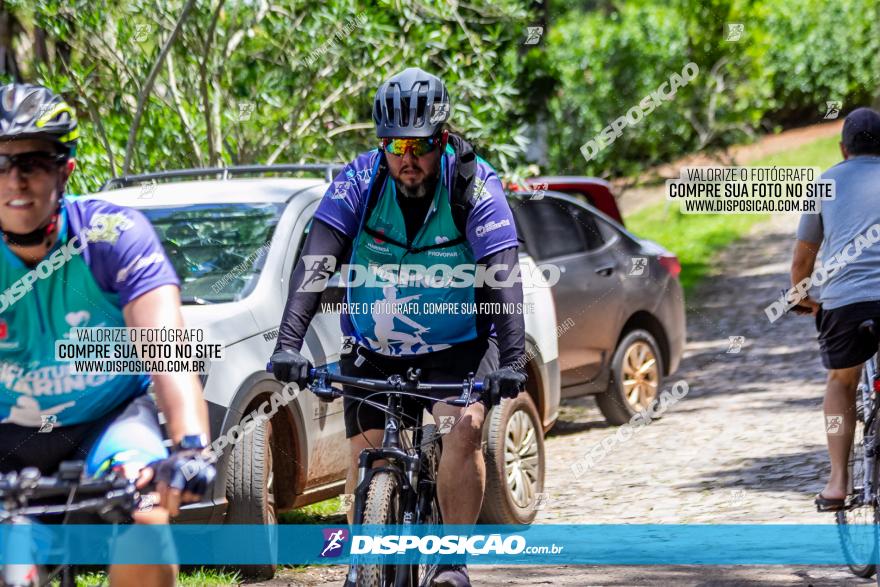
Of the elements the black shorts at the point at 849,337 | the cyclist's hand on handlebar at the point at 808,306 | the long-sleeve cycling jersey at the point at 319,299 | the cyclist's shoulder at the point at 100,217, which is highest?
the cyclist's shoulder at the point at 100,217

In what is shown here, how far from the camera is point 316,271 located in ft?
17.1

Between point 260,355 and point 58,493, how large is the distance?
3.60m

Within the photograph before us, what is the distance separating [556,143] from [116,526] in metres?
18.6

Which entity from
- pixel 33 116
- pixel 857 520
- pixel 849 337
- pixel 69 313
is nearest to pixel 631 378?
pixel 857 520

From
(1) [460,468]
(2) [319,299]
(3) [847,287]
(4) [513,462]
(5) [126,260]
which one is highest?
(5) [126,260]

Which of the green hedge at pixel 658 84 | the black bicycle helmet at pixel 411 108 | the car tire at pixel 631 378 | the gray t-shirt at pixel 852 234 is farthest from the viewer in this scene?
the green hedge at pixel 658 84

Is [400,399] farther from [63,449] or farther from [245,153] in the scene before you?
[245,153]

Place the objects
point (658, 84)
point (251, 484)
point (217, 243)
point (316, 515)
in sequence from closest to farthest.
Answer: point (251, 484) < point (217, 243) < point (316, 515) < point (658, 84)

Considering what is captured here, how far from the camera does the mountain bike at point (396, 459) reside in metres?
4.82

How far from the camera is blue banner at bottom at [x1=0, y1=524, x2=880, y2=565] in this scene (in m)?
5.02

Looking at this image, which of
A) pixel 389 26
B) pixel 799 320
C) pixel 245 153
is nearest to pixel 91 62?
pixel 245 153

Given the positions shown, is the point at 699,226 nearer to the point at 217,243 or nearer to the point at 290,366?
the point at 217,243

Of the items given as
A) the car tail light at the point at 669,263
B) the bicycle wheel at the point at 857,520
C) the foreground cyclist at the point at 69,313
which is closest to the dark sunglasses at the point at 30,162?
the foreground cyclist at the point at 69,313

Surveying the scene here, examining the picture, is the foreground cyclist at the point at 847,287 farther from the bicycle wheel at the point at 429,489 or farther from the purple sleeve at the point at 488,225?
the bicycle wheel at the point at 429,489
